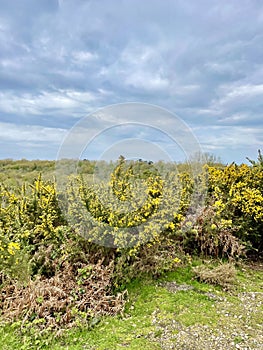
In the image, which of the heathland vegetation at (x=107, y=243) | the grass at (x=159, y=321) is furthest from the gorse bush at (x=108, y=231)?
the grass at (x=159, y=321)

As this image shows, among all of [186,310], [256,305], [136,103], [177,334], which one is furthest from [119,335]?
[136,103]

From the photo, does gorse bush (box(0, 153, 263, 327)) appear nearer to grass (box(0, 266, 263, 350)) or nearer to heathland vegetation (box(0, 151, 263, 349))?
heathland vegetation (box(0, 151, 263, 349))

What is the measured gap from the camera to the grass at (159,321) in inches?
123

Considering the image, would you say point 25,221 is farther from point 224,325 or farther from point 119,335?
point 224,325

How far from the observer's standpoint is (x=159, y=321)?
11.3 ft

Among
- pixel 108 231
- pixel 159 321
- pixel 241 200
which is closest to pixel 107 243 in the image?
pixel 108 231

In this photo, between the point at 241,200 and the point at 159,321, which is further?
the point at 241,200

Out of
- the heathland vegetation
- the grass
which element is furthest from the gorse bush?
the grass

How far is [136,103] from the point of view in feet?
15.6

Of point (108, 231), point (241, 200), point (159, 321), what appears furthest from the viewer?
point (241, 200)

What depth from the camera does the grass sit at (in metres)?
3.12

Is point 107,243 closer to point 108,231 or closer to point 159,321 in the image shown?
point 108,231

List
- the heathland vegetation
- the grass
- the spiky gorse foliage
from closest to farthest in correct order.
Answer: the grass < the heathland vegetation < the spiky gorse foliage

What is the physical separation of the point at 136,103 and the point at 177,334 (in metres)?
3.09
